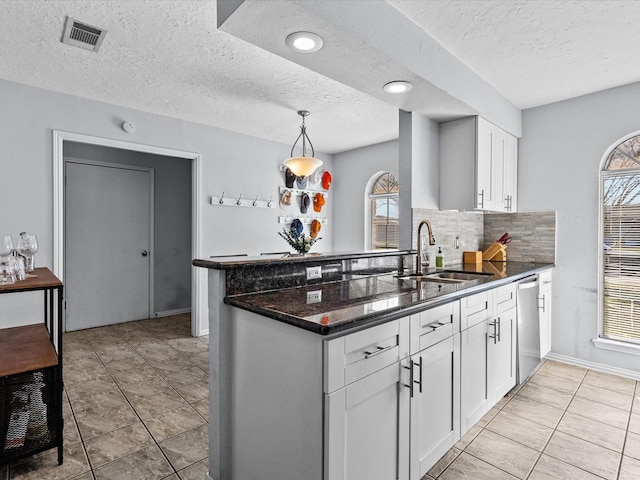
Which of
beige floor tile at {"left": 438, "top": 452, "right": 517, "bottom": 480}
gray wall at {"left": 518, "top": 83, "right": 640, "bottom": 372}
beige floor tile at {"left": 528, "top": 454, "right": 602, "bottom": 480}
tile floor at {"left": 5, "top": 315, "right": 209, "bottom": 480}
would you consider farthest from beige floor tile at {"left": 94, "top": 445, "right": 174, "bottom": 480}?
gray wall at {"left": 518, "top": 83, "right": 640, "bottom": 372}

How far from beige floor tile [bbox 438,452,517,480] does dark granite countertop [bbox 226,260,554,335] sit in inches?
Answer: 35.2

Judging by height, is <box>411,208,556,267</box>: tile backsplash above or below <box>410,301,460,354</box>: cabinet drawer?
above

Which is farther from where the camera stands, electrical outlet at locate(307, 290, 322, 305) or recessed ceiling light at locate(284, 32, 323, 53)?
recessed ceiling light at locate(284, 32, 323, 53)

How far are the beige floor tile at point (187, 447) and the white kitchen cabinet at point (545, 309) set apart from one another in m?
2.79

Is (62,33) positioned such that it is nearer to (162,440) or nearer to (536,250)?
(162,440)

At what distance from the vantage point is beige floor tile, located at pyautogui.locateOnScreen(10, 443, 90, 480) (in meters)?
1.82

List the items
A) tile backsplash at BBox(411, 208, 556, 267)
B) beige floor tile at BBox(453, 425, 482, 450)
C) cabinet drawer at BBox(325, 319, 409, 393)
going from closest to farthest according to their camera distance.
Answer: cabinet drawer at BBox(325, 319, 409, 393) → beige floor tile at BBox(453, 425, 482, 450) → tile backsplash at BBox(411, 208, 556, 267)

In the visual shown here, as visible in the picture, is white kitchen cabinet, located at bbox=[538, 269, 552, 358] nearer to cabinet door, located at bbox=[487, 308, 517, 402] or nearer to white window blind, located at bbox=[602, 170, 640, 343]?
white window blind, located at bbox=[602, 170, 640, 343]

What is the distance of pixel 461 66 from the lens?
2.66 m

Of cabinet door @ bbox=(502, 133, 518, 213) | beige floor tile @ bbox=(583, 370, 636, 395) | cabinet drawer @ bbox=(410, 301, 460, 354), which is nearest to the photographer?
cabinet drawer @ bbox=(410, 301, 460, 354)

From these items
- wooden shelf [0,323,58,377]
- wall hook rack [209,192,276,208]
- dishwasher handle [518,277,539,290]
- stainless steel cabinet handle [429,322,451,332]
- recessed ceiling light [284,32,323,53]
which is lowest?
wooden shelf [0,323,58,377]

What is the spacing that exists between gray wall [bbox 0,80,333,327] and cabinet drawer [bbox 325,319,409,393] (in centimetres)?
316

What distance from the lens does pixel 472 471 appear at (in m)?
1.87

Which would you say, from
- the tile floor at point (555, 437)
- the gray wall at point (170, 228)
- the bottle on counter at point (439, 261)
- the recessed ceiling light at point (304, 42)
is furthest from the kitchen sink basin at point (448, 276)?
the gray wall at point (170, 228)
